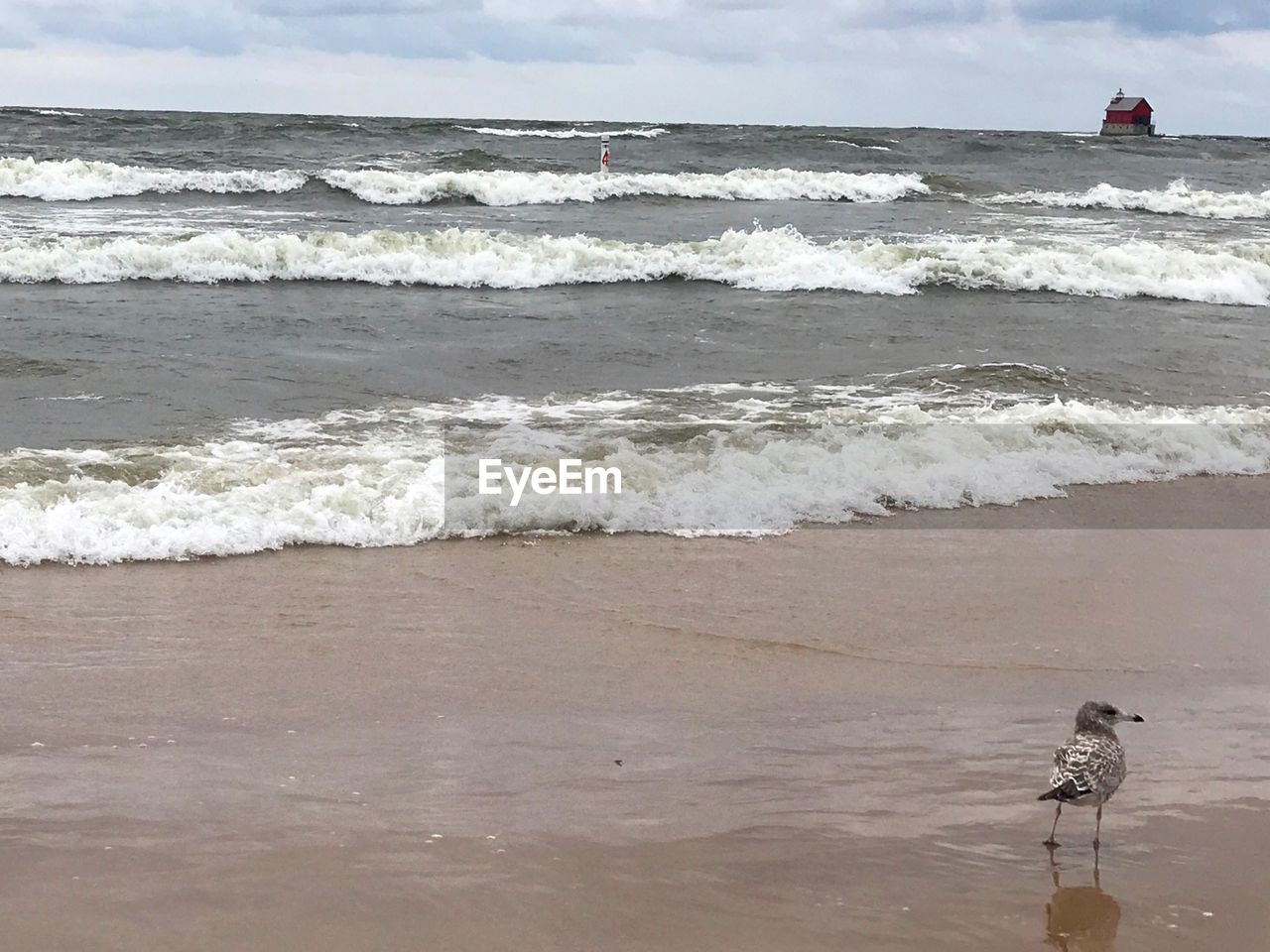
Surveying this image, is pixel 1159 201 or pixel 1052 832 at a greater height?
pixel 1159 201

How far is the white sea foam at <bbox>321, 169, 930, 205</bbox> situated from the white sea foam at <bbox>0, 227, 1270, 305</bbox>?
23.2 ft

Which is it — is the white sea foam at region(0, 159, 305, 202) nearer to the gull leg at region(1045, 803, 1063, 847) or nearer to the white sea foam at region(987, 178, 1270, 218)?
the white sea foam at region(987, 178, 1270, 218)

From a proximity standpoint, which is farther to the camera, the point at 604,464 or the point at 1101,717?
the point at 604,464

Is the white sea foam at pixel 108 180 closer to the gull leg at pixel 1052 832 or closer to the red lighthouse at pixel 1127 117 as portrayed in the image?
the gull leg at pixel 1052 832

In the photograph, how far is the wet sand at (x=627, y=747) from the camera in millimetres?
3580

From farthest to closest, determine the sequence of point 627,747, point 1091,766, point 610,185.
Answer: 1. point 610,185
2. point 627,747
3. point 1091,766

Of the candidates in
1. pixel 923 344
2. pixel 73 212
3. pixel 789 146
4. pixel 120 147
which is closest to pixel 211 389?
pixel 923 344

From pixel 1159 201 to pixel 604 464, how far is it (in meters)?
25.3

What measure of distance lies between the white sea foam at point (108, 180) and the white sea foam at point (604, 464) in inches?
655

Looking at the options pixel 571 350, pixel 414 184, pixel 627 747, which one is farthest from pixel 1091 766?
pixel 414 184

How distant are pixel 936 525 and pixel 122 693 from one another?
4.48 m

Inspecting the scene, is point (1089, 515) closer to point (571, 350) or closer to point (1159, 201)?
point (571, 350)

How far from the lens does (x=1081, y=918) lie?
3.62 m

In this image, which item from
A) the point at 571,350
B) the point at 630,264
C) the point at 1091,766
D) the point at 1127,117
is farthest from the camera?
the point at 1127,117
